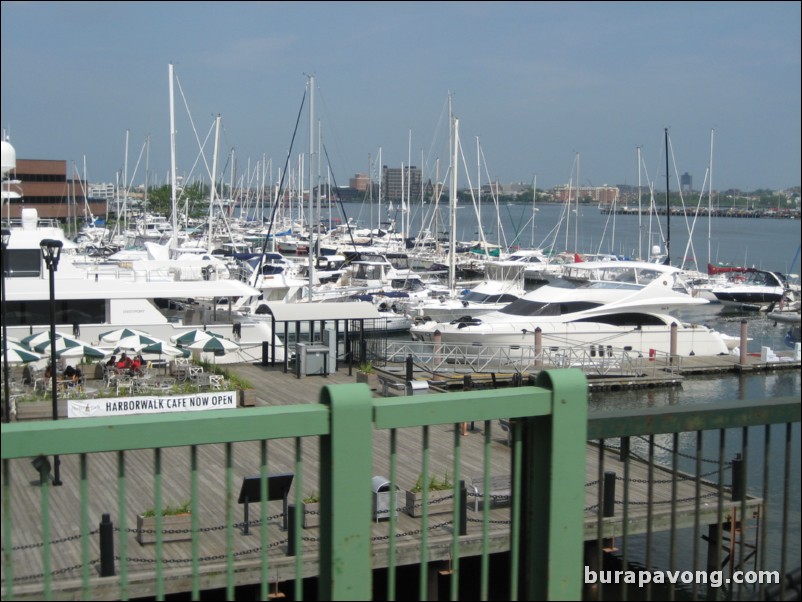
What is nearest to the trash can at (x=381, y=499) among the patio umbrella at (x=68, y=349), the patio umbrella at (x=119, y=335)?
the patio umbrella at (x=68, y=349)

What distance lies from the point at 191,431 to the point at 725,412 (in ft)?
7.47

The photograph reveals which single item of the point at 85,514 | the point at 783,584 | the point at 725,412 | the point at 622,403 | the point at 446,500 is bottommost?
the point at 622,403

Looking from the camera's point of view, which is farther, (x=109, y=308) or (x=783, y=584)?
(x=109, y=308)

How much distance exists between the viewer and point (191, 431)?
11.1 feet

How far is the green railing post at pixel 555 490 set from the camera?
12.7 ft

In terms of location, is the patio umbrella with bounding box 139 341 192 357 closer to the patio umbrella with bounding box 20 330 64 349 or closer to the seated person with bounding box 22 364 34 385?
the patio umbrella with bounding box 20 330 64 349

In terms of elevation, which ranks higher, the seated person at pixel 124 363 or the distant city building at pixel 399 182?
the distant city building at pixel 399 182

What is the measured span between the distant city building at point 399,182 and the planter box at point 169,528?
76.7m

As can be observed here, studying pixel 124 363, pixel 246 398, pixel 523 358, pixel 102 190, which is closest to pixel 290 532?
pixel 246 398

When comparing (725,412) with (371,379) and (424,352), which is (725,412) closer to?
(371,379)

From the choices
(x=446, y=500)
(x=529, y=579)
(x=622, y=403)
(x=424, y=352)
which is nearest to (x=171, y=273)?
(x=424, y=352)

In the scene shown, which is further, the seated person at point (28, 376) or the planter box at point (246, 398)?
the seated person at point (28, 376)

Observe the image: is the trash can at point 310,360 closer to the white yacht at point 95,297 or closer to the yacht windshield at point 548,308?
the white yacht at point 95,297

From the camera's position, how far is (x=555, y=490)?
389 cm
